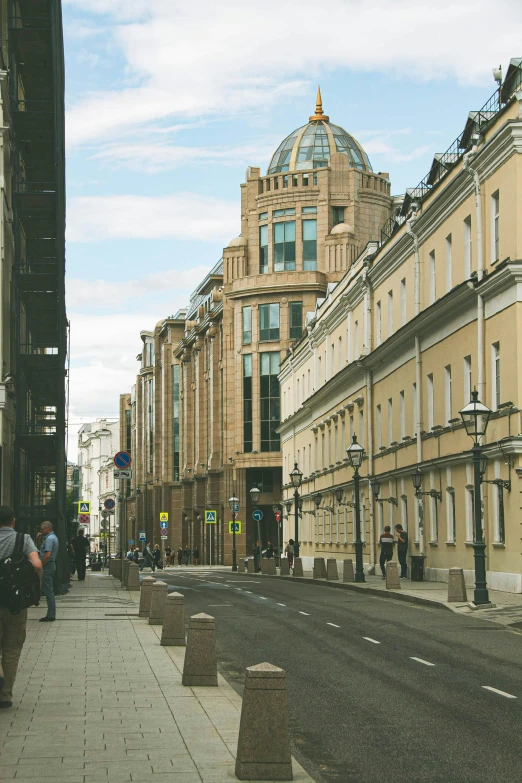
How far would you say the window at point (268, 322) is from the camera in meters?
84.0

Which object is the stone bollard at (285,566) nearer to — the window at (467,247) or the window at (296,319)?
the window at (467,247)

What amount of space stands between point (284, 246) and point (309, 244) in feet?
5.76

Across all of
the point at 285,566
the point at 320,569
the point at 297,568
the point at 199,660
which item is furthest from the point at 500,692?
the point at 285,566

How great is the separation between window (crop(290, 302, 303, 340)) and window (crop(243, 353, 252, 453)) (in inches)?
154

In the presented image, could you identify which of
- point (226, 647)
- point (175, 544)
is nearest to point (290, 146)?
point (175, 544)

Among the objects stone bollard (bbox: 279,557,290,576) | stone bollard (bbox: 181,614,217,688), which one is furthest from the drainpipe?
stone bollard (bbox: 279,557,290,576)

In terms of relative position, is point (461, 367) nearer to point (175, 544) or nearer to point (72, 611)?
point (72, 611)

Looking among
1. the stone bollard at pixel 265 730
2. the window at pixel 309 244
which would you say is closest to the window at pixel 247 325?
the window at pixel 309 244

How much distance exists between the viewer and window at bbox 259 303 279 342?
8400cm

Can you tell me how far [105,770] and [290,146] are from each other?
274 ft

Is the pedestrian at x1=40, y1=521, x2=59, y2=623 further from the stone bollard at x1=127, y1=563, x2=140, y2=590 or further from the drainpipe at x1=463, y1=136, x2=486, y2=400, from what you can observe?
the drainpipe at x1=463, y1=136, x2=486, y2=400

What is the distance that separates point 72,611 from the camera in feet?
82.3

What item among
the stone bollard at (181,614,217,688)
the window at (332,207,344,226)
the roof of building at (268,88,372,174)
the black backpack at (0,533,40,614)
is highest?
the roof of building at (268,88,372,174)

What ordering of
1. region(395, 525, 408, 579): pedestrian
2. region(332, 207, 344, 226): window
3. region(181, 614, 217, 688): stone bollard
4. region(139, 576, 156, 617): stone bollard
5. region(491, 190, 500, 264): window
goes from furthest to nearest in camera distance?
region(332, 207, 344, 226): window < region(395, 525, 408, 579): pedestrian < region(491, 190, 500, 264): window < region(139, 576, 156, 617): stone bollard < region(181, 614, 217, 688): stone bollard
